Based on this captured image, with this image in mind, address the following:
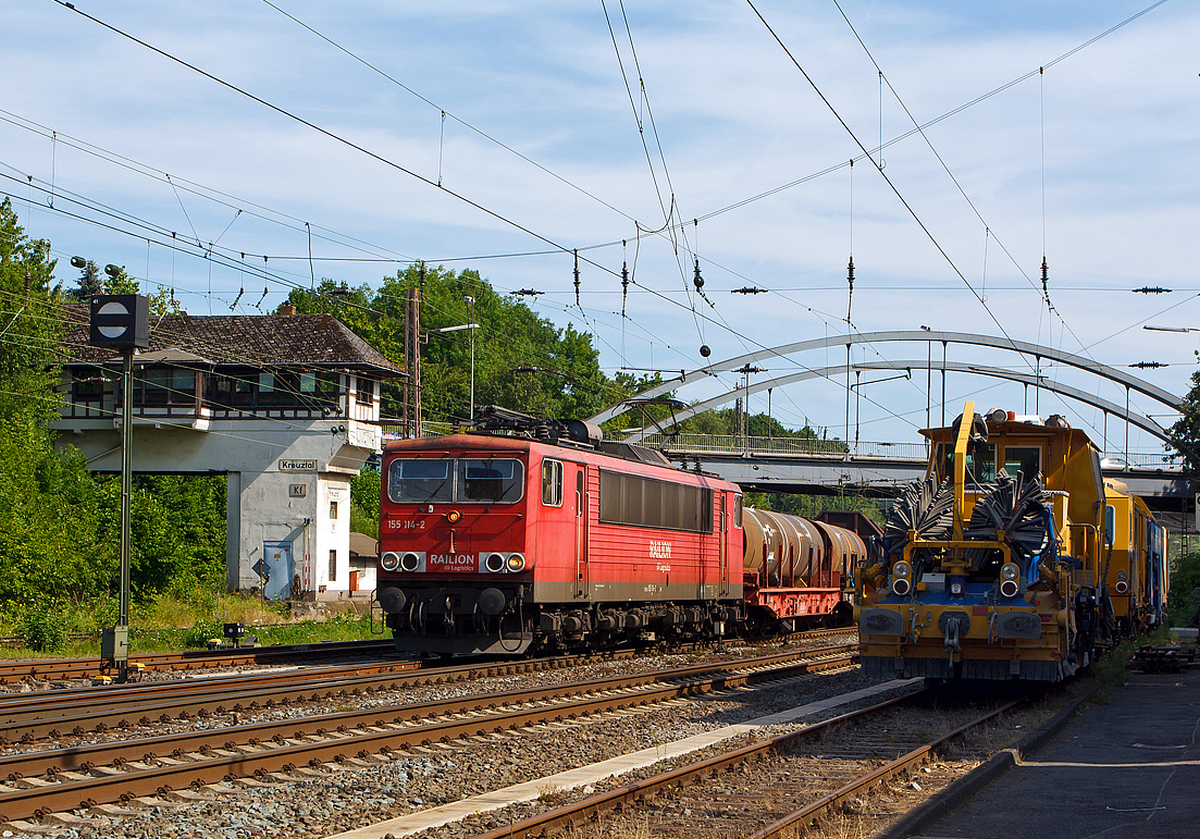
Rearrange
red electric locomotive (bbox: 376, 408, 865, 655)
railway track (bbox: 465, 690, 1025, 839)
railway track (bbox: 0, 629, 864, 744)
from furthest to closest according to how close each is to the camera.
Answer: red electric locomotive (bbox: 376, 408, 865, 655)
railway track (bbox: 0, 629, 864, 744)
railway track (bbox: 465, 690, 1025, 839)

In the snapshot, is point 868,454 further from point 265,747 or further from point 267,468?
point 265,747

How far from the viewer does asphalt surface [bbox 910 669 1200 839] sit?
859cm

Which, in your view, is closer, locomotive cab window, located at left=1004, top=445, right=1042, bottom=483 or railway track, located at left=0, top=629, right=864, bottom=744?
railway track, located at left=0, top=629, right=864, bottom=744

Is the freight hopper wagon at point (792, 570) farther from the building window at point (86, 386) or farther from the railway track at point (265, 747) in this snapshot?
the building window at point (86, 386)

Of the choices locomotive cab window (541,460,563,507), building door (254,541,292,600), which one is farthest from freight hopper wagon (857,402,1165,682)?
building door (254,541,292,600)

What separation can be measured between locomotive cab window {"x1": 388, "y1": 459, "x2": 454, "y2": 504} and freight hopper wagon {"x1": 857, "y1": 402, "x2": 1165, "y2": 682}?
719cm

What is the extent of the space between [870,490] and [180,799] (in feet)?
219

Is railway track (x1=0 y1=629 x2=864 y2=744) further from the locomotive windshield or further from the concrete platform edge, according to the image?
the concrete platform edge

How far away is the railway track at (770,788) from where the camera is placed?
847 centimetres

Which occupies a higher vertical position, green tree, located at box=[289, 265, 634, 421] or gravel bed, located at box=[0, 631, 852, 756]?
green tree, located at box=[289, 265, 634, 421]

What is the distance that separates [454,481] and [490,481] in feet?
2.22

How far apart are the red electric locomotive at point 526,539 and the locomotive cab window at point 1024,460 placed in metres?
6.79

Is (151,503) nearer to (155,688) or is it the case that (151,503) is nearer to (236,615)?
(236,615)

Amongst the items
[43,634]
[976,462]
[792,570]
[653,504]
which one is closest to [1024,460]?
[976,462]
